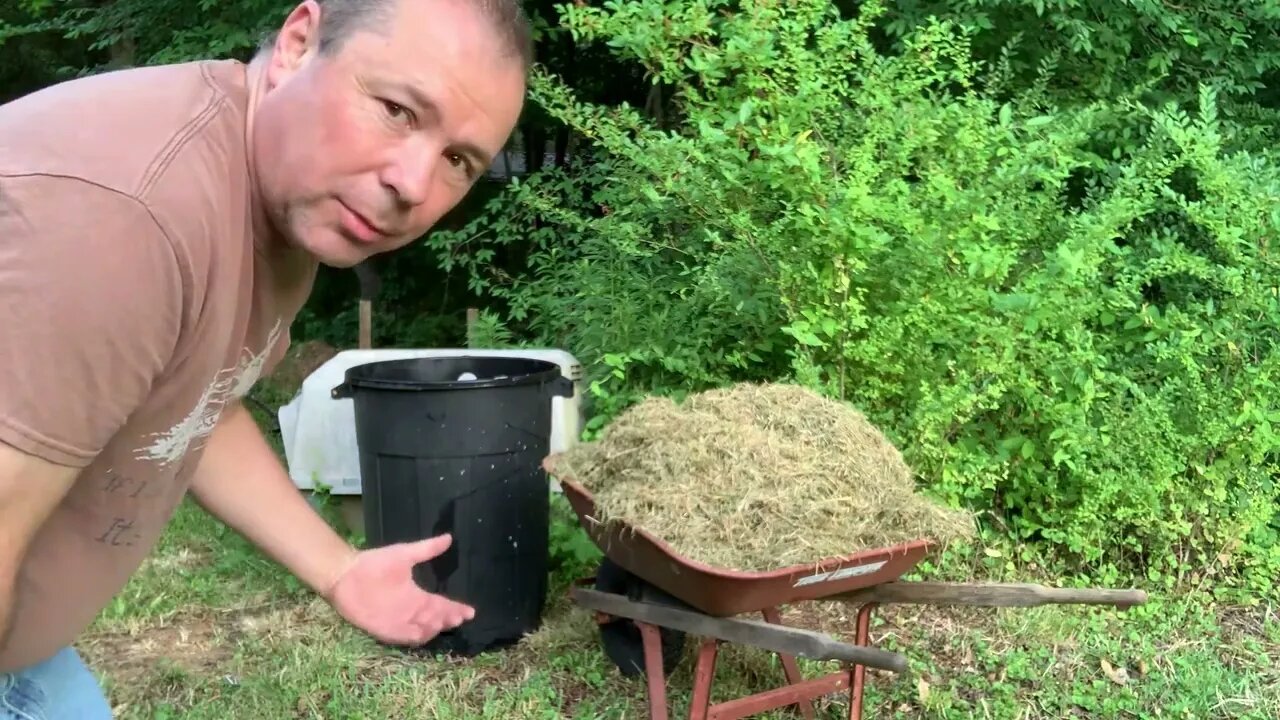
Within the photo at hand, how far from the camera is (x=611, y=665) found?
3.67 metres

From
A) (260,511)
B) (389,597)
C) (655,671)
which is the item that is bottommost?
(655,671)

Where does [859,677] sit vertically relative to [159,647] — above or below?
above

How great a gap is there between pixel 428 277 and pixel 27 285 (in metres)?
9.34

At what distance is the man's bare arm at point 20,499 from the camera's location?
0.97 meters

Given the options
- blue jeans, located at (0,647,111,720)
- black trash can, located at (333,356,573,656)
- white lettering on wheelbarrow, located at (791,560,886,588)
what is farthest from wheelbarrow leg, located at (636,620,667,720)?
blue jeans, located at (0,647,111,720)

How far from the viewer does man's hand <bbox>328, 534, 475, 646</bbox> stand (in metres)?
1.83

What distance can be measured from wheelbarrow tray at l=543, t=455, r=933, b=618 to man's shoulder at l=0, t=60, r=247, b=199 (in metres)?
1.69

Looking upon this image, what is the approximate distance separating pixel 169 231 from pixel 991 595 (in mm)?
2394

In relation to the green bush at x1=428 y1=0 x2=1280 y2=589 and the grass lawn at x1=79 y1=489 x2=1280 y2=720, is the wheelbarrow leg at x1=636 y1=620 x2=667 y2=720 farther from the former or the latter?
the green bush at x1=428 y1=0 x2=1280 y2=589

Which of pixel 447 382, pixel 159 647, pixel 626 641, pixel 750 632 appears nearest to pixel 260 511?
pixel 750 632

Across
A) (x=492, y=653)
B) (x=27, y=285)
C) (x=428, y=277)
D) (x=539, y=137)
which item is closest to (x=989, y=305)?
(x=492, y=653)

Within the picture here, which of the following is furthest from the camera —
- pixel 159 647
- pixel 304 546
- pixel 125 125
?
pixel 159 647

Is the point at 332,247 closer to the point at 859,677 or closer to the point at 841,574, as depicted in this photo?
the point at 841,574

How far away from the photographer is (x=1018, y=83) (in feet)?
18.6
